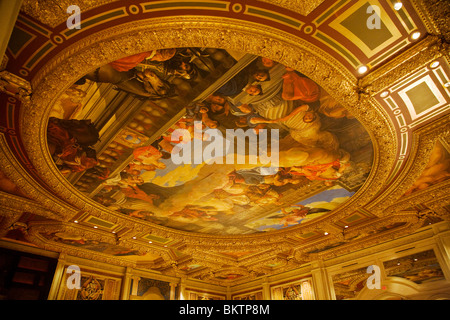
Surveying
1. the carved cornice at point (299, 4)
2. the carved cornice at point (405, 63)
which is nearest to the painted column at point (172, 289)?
the carved cornice at point (405, 63)

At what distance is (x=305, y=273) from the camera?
16109mm

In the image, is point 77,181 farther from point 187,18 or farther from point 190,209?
point 187,18

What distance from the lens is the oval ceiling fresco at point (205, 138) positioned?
589 cm

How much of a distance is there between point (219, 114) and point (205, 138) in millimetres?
953

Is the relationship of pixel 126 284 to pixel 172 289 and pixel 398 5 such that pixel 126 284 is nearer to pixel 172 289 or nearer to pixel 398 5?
pixel 172 289

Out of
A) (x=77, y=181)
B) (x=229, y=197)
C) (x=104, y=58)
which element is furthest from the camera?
(x=229, y=197)

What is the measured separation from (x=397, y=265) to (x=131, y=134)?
42.5 feet

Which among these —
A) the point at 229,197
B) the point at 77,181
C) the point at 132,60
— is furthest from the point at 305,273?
the point at 132,60

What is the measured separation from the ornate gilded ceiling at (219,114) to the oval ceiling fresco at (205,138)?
0.14ft

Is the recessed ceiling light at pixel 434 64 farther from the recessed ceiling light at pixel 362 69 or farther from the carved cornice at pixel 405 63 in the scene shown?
the recessed ceiling light at pixel 362 69

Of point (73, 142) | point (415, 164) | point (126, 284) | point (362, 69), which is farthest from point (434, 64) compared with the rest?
point (126, 284)

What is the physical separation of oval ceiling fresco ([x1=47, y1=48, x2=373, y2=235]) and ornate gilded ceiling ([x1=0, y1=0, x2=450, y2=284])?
0.04 m

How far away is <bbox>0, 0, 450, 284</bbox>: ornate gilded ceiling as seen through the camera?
486 centimetres

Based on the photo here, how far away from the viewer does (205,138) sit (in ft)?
24.7
